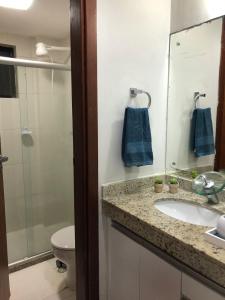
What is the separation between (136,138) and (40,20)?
156 cm

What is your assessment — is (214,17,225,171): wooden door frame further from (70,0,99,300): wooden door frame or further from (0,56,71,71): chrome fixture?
(0,56,71,71): chrome fixture

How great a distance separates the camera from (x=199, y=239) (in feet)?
3.25

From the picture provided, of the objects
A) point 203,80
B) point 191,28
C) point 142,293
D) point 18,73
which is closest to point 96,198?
point 142,293

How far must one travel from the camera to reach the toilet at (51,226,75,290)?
1.89 m

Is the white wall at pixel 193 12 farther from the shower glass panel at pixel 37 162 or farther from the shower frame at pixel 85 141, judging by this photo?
the shower glass panel at pixel 37 162

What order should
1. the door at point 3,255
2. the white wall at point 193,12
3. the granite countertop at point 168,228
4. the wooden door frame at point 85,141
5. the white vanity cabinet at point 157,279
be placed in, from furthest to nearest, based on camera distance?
the door at point 3,255 → the white wall at point 193,12 → the wooden door frame at point 85,141 → the white vanity cabinet at point 157,279 → the granite countertop at point 168,228

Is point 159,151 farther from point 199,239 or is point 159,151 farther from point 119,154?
point 199,239

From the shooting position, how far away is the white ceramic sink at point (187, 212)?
4.31ft

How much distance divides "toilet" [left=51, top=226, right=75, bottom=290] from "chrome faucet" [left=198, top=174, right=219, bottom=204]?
105 centimetres

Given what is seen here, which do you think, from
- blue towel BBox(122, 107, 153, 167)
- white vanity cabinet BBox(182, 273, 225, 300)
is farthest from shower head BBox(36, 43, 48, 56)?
white vanity cabinet BBox(182, 273, 225, 300)

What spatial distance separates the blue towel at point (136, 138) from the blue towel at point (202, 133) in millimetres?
307

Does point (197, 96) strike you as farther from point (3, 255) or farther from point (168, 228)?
point (3, 255)

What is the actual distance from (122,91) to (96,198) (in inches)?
23.0

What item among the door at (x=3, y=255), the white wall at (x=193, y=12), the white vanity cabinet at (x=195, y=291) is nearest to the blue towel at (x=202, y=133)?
the white wall at (x=193, y=12)
